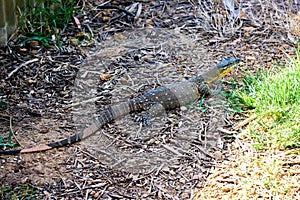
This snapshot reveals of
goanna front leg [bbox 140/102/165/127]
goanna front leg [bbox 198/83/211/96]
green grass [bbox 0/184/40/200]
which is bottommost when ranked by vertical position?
green grass [bbox 0/184/40/200]

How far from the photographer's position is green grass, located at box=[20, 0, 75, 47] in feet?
20.8

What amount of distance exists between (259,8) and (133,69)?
2.11 meters

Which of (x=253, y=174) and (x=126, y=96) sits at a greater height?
(x=126, y=96)

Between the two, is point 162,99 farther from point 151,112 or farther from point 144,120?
point 144,120

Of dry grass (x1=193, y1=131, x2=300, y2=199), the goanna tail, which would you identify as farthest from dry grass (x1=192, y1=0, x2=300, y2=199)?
the goanna tail

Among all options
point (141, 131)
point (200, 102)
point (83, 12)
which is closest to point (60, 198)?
point (141, 131)

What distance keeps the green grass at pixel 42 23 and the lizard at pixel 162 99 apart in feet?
5.18

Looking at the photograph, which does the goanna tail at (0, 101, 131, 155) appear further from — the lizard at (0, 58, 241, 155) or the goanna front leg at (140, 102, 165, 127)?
the goanna front leg at (140, 102, 165, 127)

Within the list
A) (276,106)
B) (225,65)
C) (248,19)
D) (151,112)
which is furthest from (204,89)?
(248,19)

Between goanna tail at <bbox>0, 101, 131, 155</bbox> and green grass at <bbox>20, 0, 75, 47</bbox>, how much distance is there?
158cm

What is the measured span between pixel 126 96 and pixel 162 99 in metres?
0.42

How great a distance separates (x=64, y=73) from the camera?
5.90m

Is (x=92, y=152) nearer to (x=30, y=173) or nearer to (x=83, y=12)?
(x=30, y=173)

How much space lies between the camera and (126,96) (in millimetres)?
5543
